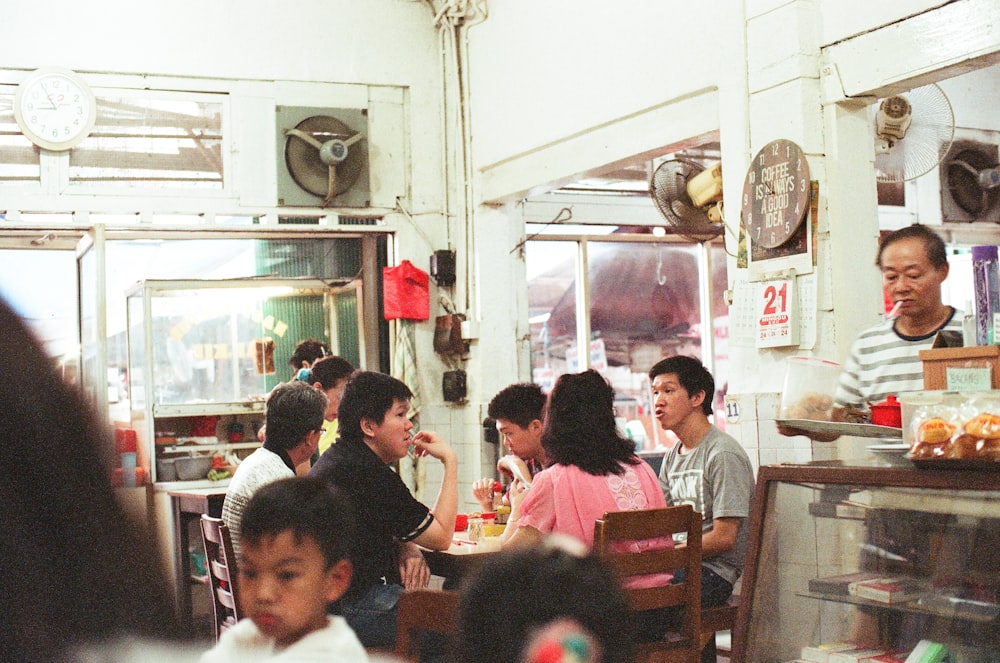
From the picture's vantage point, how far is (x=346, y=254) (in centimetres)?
786

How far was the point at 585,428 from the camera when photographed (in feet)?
12.6

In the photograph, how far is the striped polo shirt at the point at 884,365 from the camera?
3.74 meters

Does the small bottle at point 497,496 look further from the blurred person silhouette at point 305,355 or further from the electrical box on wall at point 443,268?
the electrical box on wall at point 443,268

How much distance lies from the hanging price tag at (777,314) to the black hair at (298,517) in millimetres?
3029

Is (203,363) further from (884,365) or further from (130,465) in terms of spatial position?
(884,365)

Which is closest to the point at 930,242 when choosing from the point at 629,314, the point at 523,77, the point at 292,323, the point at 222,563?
the point at 222,563

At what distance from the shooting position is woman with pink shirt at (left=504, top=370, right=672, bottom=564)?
12.3 ft

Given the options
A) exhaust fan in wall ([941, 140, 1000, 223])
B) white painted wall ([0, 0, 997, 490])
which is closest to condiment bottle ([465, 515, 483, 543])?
white painted wall ([0, 0, 997, 490])

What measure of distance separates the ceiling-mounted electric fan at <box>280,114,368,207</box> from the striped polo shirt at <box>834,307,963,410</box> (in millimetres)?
4190

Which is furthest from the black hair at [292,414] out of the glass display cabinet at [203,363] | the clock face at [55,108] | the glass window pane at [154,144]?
the clock face at [55,108]

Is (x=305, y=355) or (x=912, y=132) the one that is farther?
(x=305, y=355)

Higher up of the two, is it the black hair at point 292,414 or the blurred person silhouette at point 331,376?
the blurred person silhouette at point 331,376

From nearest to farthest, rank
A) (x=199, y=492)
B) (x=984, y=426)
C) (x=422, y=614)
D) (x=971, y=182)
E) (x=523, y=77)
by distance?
(x=984, y=426)
(x=422, y=614)
(x=199, y=492)
(x=523, y=77)
(x=971, y=182)

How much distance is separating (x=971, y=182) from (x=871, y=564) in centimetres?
643
